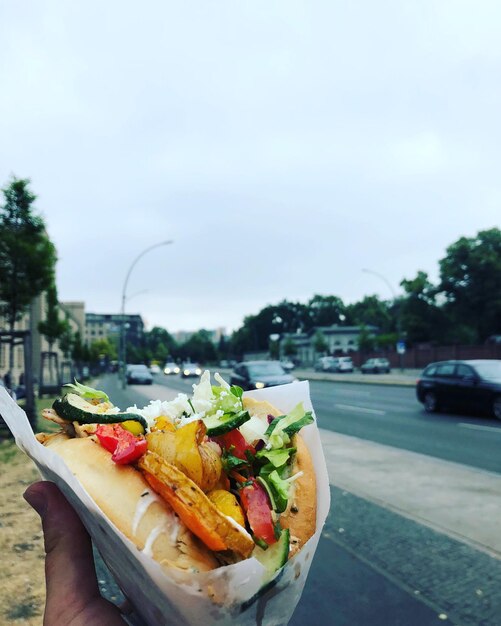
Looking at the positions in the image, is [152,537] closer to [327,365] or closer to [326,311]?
[327,365]

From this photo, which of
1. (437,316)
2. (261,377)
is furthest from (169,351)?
(261,377)

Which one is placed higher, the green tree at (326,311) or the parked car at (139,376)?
the green tree at (326,311)

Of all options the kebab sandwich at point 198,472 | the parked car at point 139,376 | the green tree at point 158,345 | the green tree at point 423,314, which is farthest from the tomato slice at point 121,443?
the green tree at point 158,345

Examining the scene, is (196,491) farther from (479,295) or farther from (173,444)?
(479,295)

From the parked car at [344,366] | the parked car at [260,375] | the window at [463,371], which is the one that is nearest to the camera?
the window at [463,371]

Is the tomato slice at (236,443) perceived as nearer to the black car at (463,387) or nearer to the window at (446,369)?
the black car at (463,387)

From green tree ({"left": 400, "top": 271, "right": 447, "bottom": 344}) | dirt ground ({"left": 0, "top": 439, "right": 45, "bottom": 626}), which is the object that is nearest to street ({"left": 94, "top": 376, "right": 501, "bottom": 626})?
dirt ground ({"left": 0, "top": 439, "right": 45, "bottom": 626})
